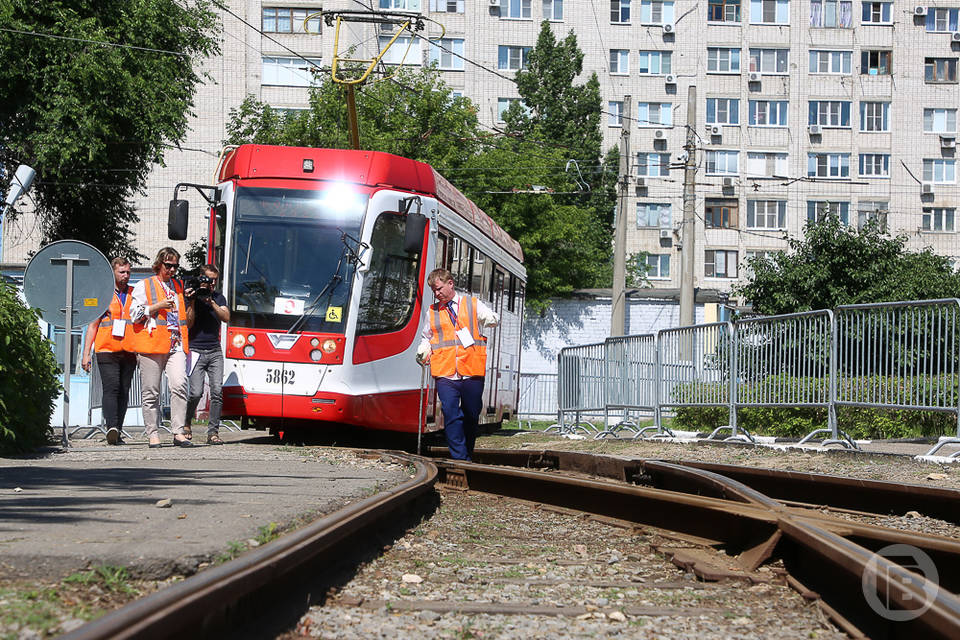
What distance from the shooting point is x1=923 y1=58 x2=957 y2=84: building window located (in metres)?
61.3

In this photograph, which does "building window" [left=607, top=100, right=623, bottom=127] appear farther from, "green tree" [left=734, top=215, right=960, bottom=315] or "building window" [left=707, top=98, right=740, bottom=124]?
"green tree" [left=734, top=215, right=960, bottom=315]

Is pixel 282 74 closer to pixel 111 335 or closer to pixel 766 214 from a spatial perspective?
pixel 766 214

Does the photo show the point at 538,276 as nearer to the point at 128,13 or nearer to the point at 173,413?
the point at 128,13

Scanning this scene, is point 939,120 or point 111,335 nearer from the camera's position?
point 111,335

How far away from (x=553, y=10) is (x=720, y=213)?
13.1m

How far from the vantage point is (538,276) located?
50.0 meters

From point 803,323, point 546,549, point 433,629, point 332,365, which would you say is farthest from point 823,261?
point 433,629

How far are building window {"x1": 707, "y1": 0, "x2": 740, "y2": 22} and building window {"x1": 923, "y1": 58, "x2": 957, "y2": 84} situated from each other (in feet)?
31.7

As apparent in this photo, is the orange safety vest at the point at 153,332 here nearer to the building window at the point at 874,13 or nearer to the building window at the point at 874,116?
the building window at the point at 874,116

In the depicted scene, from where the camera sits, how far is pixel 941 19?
202 ft

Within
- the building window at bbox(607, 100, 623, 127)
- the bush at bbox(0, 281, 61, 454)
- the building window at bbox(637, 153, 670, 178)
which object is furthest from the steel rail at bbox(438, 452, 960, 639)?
the building window at bbox(607, 100, 623, 127)

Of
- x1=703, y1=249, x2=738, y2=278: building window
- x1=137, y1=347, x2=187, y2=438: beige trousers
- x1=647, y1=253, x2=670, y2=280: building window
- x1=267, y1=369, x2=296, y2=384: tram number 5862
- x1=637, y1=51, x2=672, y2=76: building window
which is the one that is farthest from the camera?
x1=647, y1=253, x2=670, y2=280: building window

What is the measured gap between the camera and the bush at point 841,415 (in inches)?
460

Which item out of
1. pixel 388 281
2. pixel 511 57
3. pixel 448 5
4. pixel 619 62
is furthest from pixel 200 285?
pixel 619 62
